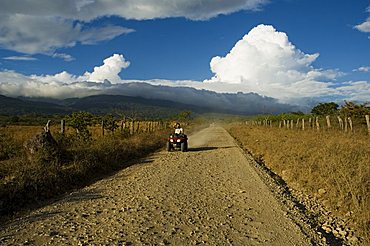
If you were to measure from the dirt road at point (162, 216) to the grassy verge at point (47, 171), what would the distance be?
0.80 m

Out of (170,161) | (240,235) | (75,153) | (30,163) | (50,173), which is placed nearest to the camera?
(240,235)

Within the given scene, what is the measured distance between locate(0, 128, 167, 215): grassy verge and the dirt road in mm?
799

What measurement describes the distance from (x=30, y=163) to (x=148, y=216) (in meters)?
5.82

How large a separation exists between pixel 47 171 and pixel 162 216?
4.84 metres

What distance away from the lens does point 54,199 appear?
8.88 meters

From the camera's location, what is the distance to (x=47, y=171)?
1020cm

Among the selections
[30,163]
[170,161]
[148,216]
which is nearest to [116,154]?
[170,161]

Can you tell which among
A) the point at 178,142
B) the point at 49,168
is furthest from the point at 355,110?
the point at 49,168

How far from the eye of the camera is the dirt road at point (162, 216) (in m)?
5.84

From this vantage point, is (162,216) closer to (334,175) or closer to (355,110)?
(334,175)

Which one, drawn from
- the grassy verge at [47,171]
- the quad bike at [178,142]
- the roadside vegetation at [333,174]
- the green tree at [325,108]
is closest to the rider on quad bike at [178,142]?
the quad bike at [178,142]

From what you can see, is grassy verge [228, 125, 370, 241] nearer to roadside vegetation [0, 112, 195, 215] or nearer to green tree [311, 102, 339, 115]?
roadside vegetation [0, 112, 195, 215]

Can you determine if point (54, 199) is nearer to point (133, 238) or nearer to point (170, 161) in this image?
point (133, 238)

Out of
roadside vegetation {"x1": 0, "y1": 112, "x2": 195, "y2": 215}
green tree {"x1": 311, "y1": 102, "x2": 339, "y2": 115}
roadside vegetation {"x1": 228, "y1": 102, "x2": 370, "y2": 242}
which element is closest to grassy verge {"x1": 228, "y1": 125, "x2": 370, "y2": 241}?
roadside vegetation {"x1": 228, "y1": 102, "x2": 370, "y2": 242}
